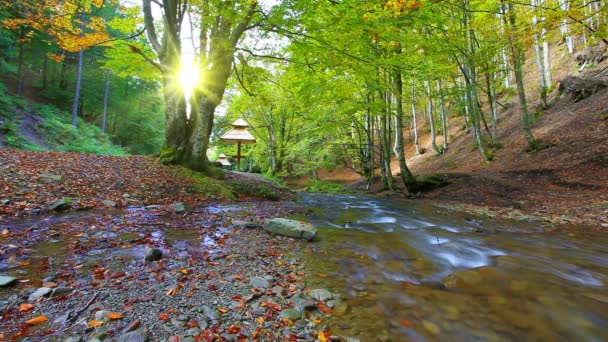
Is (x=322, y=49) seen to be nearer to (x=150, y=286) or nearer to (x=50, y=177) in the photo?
(x=150, y=286)

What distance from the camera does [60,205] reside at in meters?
4.99

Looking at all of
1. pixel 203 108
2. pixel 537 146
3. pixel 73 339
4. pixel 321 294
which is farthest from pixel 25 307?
pixel 537 146

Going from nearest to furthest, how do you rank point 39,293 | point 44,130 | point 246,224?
1. point 39,293
2. point 246,224
3. point 44,130

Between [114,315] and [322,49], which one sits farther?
[322,49]

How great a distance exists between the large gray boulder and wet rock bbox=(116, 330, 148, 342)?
3017 mm

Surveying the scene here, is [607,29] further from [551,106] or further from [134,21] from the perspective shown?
[134,21]

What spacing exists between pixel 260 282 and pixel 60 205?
4543 millimetres

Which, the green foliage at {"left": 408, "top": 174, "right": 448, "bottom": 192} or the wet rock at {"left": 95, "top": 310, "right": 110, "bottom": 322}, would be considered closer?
the wet rock at {"left": 95, "top": 310, "right": 110, "bottom": 322}

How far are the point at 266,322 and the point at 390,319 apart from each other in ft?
3.52

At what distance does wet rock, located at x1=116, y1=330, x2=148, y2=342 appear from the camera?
182cm

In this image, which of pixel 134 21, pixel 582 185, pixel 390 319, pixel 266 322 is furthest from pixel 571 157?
pixel 134 21

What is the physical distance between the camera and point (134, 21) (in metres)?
10.3

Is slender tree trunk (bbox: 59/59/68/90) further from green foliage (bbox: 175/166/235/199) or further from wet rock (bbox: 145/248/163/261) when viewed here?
wet rock (bbox: 145/248/163/261)

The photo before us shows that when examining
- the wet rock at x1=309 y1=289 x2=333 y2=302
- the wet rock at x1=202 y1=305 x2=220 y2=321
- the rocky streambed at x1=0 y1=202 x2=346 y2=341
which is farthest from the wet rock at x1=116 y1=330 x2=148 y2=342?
the wet rock at x1=309 y1=289 x2=333 y2=302
